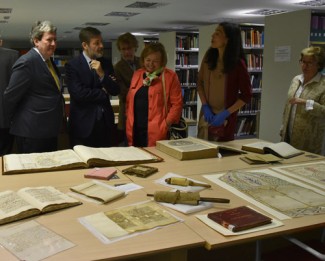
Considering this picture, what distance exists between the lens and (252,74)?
6797mm

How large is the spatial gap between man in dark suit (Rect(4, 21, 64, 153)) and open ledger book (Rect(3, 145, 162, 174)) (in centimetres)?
42

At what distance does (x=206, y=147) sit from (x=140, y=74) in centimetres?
76

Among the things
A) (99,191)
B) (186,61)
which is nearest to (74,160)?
Result: (99,191)

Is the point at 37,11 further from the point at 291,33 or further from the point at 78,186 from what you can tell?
the point at 78,186

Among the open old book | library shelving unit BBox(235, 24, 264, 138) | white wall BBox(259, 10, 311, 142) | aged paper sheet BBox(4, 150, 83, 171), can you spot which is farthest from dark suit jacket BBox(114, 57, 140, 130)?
library shelving unit BBox(235, 24, 264, 138)

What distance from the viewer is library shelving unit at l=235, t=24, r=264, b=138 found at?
649 centimetres

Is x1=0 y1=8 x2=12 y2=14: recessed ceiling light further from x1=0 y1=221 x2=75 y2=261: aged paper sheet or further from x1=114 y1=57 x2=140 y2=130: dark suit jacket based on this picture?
x1=0 y1=221 x2=75 y2=261: aged paper sheet

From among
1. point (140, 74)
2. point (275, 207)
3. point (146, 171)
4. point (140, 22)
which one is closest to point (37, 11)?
point (140, 22)

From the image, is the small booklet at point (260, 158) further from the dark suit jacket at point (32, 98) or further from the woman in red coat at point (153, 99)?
the dark suit jacket at point (32, 98)

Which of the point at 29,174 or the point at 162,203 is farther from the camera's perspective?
the point at 29,174

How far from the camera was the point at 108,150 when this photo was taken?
A: 2.27 meters

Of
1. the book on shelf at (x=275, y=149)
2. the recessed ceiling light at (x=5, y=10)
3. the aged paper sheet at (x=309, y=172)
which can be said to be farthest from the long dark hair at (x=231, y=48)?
the recessed ceiling light at (x=5, y=10)

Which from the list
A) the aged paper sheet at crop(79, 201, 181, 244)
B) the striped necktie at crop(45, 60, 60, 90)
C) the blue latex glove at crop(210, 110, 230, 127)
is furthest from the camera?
the blue latex glove at crop(210, 110, 230, 127)

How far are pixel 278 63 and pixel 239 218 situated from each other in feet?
12.6
